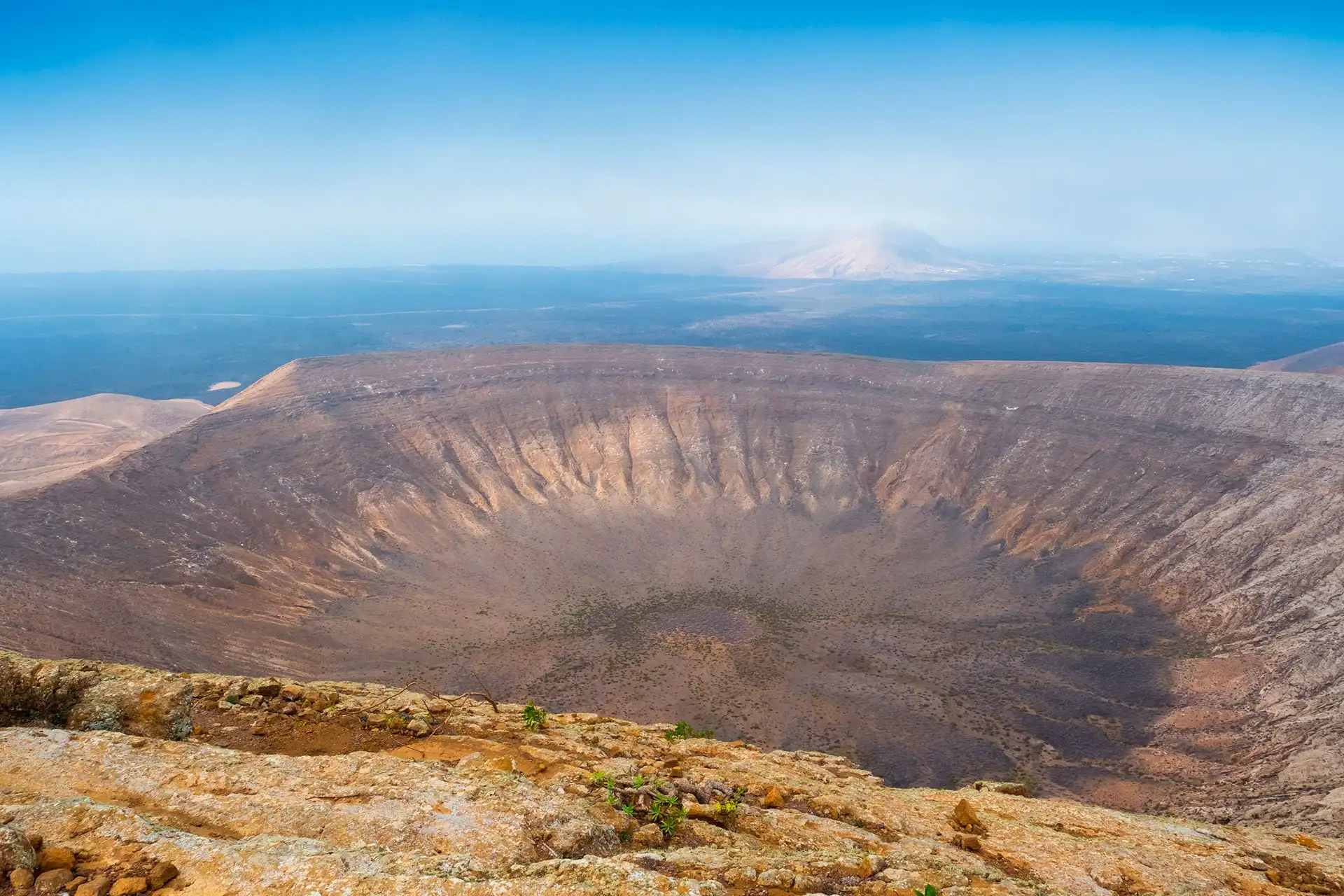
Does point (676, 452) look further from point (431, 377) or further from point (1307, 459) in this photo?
point (1307, 459)

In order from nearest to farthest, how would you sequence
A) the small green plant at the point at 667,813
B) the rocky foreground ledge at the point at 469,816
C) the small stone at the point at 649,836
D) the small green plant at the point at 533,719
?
1. the rocky foreground ledge at the point at 469,816
2. the small stone at the point at 649,836
3. the small green plant at the point at 667,813
4. the small green plant at the point at 533,719

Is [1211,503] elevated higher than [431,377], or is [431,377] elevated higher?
[431,377]

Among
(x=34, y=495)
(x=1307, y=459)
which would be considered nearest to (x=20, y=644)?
(x=34, y=495)

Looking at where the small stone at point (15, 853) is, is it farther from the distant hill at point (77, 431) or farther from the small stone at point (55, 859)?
the distant hill at point (77, 431)

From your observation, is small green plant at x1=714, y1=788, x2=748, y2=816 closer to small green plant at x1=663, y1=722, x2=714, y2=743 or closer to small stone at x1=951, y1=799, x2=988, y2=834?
small green plant at x1=663, y1=722, x2=714, y2=743

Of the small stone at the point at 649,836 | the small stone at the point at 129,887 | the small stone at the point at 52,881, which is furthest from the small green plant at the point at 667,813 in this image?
the small stone at the point at 52,881

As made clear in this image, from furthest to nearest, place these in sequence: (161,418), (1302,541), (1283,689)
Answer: (161,418) → (1302,541) → (1283,689)

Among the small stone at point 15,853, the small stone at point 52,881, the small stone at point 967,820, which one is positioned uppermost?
the small stone at point 15,853
